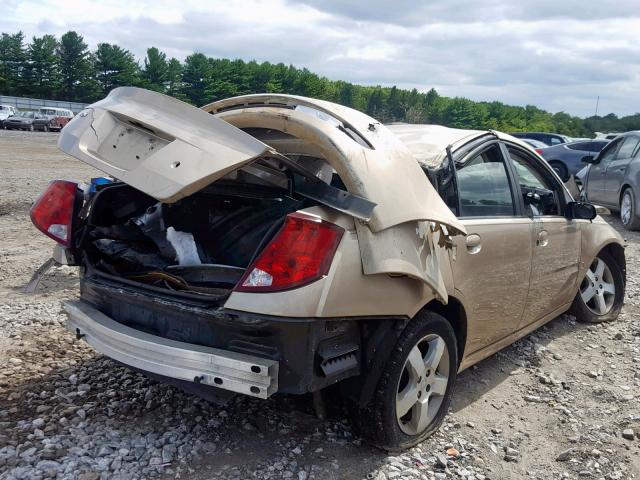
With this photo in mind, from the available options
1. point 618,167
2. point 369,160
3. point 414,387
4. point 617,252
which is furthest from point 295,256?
point 618,167

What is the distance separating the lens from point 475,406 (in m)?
3.96

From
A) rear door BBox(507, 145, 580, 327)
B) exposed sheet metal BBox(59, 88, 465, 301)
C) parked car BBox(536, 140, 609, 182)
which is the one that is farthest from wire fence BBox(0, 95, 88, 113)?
exposed sheet metal BBox(59, 88, 465, 301)

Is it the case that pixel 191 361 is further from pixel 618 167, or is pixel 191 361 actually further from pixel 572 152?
pixel 572 152

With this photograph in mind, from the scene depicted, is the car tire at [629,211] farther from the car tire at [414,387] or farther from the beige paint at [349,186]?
the car tire at [414,387]

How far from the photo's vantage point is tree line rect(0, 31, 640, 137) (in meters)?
67.1

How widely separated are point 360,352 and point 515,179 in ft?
6.54

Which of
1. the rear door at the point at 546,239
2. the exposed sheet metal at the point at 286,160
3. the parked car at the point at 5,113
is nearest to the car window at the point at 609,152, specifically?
the rear door at the point at 546,239

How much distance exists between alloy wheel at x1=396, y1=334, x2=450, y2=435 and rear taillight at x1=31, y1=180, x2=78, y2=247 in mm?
2002

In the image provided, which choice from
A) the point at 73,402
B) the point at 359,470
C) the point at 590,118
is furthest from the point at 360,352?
the point at 590,118

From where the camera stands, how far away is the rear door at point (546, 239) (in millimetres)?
4379

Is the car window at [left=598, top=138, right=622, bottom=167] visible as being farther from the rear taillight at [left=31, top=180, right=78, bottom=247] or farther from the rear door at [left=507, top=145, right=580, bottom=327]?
the rear taillight at [left=31, top=180, right=78, bottom=247]

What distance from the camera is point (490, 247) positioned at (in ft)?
12.2

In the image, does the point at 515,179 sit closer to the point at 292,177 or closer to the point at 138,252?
the point at 292,177

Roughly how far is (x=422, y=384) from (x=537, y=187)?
7.47 ft
